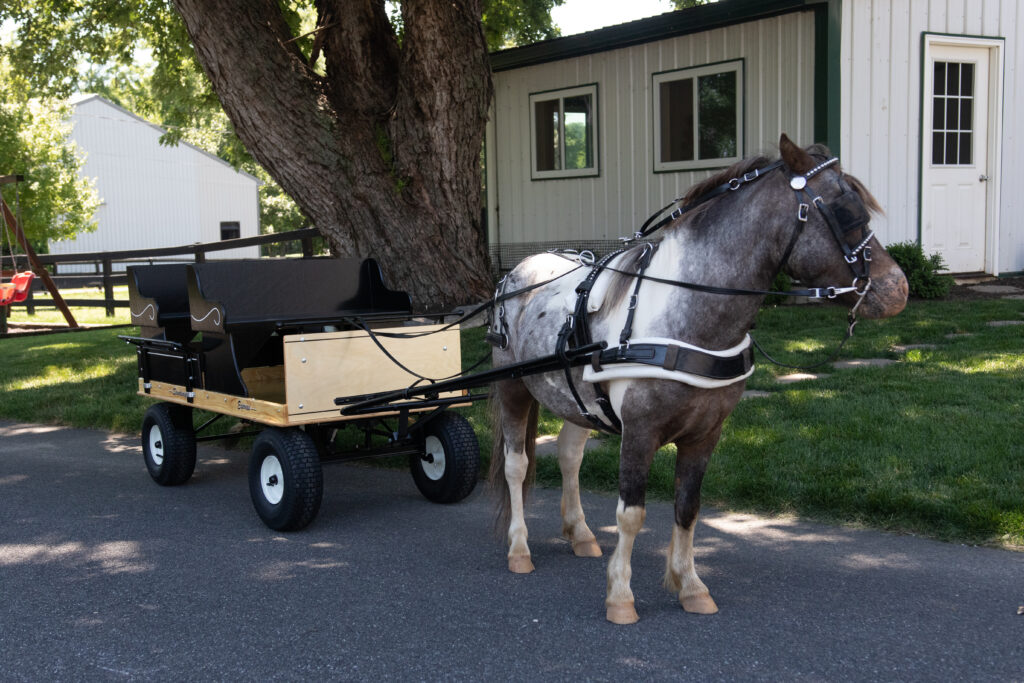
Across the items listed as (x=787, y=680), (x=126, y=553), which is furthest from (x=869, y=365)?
(x=126, y=553)

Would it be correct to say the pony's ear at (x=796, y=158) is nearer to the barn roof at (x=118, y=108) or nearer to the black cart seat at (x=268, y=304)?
the black cart seat at (x=268, y=304)

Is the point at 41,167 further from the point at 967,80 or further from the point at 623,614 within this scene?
the point at 623,614

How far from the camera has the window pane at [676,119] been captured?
47.7 ft

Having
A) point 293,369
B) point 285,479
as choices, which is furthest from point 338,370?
point 285,479

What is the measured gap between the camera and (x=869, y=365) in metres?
8.95

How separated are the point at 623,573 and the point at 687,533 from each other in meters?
0.38

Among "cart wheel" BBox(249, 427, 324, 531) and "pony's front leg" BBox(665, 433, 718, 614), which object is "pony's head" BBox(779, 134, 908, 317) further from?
"cart wheel" BBox(249, 427, 324, 531)

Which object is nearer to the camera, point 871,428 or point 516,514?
point 516,514

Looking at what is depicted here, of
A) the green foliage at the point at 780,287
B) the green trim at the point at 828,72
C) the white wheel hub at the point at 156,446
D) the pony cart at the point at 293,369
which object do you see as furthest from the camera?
the green trim at the point at 828,72

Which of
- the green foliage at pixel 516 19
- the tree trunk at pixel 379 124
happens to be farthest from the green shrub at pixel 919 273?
the green foliage at pixel 516 19

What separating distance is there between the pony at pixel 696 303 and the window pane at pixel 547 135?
12.1 meters

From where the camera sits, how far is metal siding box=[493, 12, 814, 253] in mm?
13141

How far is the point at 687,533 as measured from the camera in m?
4.48

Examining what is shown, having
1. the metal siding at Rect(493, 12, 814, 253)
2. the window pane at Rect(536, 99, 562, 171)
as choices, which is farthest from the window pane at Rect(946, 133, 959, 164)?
the window pane at Rect(536, 99, 562, 171)
